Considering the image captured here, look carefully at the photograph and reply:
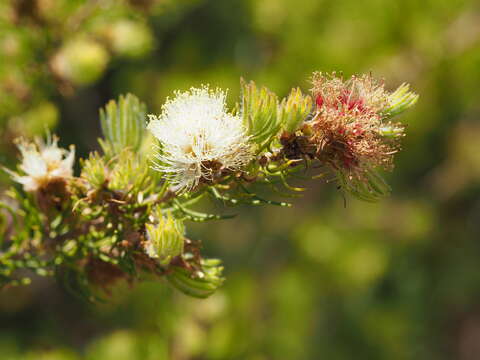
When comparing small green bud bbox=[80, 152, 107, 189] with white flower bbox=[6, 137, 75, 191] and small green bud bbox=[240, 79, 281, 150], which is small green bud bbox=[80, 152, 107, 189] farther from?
small green bud bbox=[240, 79, 281, 150]

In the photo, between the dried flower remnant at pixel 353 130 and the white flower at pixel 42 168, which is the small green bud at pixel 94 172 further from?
the dried flower remnant at pixel 353 130

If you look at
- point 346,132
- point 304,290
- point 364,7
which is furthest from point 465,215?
point 346,132

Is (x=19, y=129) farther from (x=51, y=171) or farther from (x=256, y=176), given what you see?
(x=256, y=176)

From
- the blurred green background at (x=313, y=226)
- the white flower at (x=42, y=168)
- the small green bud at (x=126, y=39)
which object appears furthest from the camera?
the blurred green background at (x=313, y=226)

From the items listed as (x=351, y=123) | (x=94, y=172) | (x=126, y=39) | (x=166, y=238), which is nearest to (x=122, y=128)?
(x=94, y=172)

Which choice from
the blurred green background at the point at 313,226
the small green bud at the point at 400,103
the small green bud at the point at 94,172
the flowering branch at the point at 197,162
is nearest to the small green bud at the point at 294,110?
the flowering branch at the point at 197,162

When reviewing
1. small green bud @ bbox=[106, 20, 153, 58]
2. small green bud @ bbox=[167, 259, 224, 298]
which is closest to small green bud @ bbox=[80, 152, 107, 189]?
small green bud @ bbox=[167, 259, 224, 298]

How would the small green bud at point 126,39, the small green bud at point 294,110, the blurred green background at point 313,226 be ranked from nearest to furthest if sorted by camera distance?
the small green bud at point 294,110 < the small green bud at point 126,39 < the blurred green background at point 313,226
